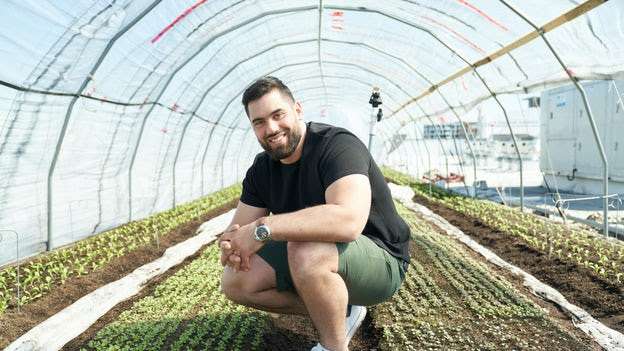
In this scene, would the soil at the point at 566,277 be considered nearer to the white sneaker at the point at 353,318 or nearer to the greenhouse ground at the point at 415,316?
the greenhouse ground at the point at 415,316

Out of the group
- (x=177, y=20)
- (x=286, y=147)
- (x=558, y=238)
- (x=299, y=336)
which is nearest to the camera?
(x=286, y=147)

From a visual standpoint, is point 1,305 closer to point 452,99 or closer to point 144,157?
point 144,157

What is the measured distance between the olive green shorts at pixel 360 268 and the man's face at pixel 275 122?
51cm

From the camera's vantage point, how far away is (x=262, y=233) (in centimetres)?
275

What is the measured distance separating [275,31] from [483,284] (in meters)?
7.05

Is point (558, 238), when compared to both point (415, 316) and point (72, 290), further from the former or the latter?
point (72, 290)

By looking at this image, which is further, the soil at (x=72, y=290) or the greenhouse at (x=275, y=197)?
the soil at (x=72, y=290)

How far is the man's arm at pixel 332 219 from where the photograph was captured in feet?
8.63

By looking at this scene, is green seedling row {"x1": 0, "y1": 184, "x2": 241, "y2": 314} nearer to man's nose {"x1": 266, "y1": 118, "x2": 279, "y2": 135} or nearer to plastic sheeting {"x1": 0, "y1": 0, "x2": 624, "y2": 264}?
plastic sheeting {"x1": 0, "y1": 0, "x2": 624, "y2": 264}

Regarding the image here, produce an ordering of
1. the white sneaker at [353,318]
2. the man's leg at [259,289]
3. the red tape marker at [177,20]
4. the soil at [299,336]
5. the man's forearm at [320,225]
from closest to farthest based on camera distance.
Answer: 1. the man's forearm at [320,225]
2. the man's leg at [259,289]
3. the white sneaker at [353,318]
4. the soil at [299,336]
5. the red tape marker at [177,20]

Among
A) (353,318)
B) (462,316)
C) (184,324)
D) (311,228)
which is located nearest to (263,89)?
(311,228)

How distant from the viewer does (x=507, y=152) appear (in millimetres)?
23094

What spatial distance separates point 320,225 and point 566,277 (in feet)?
13.0

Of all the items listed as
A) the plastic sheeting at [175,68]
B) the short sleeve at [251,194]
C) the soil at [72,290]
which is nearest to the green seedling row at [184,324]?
the soil at [72,290]
